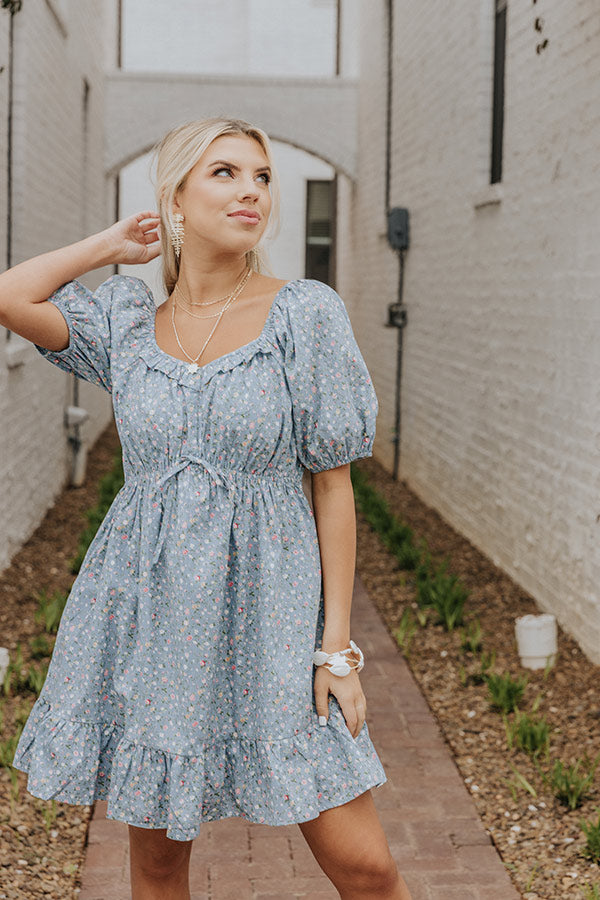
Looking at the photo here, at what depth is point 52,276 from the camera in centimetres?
208

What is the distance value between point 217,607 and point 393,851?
1.57m

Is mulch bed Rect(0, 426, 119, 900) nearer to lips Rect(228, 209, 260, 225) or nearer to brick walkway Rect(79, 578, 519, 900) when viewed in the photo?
brick walkway Rect(79, 578, 519, 900)

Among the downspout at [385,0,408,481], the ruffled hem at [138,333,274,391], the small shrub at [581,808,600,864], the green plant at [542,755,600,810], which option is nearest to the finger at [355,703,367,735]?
the ruffled hem at [138,333,274,391]

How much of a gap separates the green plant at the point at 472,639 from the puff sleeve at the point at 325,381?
3.16m

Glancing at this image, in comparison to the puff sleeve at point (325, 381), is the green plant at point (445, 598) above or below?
below

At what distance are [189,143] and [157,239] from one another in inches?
11.2

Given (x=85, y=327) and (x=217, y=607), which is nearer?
(x=217, y=607)

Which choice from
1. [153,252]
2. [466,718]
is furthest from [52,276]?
[466,718]

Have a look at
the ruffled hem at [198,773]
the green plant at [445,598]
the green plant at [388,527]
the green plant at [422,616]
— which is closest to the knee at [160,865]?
the ruffled hem at [198,773]

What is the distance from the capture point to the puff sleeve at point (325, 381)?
193cm

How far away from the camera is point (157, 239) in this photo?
7.32ft

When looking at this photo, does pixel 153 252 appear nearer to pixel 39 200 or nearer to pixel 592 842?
pixel 592 842

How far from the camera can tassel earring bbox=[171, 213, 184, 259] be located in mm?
2072

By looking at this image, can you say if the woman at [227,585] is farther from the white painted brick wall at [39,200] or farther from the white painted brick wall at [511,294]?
the white painted brick wall at [39,200]
